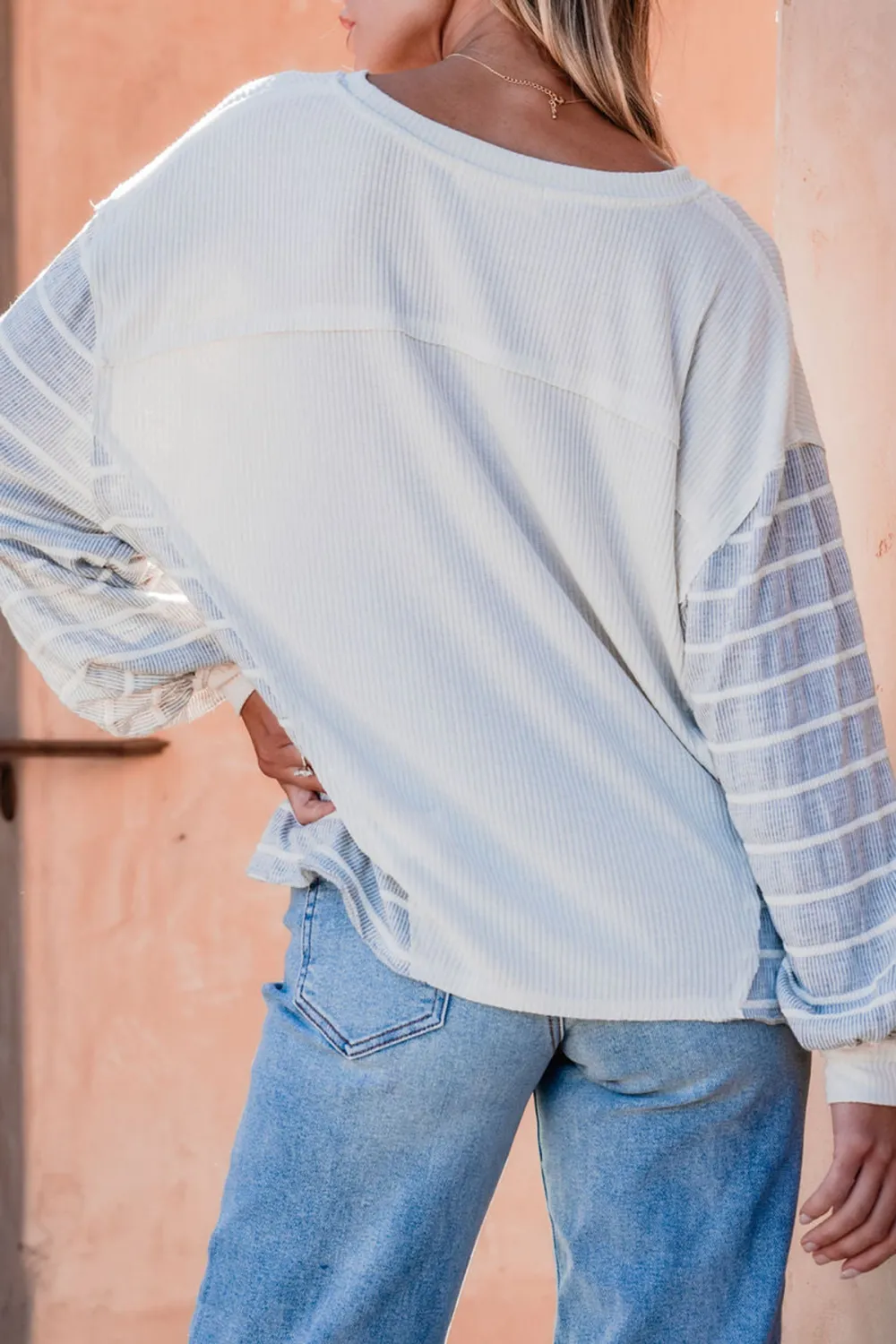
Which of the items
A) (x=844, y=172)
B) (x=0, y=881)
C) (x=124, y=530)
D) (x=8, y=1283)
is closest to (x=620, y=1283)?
(x=124, y=530)

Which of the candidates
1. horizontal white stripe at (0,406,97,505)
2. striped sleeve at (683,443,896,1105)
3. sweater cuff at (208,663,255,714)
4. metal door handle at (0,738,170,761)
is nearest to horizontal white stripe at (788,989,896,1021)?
striped sleeve at (683,443,896,1105)

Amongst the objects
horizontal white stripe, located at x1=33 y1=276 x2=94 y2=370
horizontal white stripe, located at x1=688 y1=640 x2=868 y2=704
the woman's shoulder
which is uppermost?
the woman's shoulder

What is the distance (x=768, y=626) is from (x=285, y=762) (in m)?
0.31

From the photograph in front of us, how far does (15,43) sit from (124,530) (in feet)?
4.89

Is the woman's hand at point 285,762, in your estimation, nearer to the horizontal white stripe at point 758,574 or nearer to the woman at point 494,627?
the woman at point 494,627

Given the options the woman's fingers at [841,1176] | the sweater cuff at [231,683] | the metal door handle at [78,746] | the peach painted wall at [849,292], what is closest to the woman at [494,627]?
the woman's fingers at [841,1176]

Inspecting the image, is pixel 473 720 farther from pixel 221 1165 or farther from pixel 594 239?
pixel 221 1165

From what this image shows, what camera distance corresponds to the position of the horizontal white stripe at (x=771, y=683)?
2.77 ft

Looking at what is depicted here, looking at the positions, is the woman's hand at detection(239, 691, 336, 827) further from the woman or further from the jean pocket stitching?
the jean pocket stitching

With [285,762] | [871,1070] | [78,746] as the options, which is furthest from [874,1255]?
[78,746]

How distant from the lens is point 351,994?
850mm

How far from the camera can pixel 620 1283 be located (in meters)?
0.90

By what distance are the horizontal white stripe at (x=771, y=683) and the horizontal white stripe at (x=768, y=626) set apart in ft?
0.08

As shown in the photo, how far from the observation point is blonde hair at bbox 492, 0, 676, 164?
881 mm
